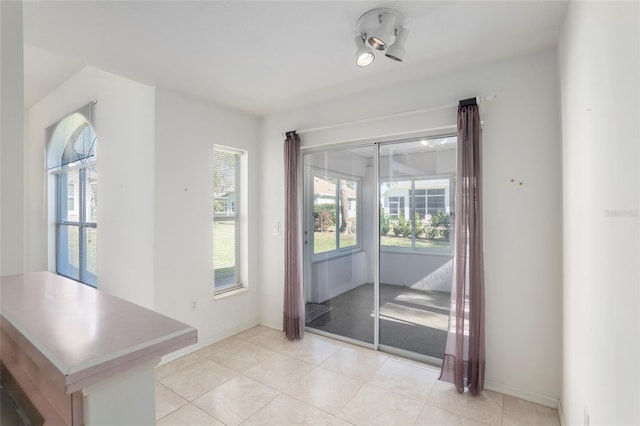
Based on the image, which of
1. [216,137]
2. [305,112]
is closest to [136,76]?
[216,137]

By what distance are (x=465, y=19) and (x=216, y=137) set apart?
262cm

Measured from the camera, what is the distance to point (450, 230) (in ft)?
9.02

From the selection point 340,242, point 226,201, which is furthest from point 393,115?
point 226,201

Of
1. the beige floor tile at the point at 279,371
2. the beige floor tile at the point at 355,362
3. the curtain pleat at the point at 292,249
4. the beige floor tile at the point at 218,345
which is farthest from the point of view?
the curtain pleat at the point at 292,249

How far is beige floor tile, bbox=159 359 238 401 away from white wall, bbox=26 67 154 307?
0.74 meters

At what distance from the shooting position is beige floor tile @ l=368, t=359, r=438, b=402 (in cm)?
248

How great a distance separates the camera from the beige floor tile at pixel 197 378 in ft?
8.18

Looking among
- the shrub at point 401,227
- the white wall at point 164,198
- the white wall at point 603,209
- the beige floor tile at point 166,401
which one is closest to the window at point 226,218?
the white wall at point 164,198

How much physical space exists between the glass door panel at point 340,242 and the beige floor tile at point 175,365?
1.30 m

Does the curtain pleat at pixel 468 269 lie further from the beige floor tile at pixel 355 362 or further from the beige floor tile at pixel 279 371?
the beige floor tile at pixel 279 371

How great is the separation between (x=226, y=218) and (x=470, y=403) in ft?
9.85

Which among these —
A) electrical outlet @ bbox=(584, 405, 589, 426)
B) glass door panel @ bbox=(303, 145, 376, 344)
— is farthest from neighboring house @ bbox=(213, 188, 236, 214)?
electrical outlet @ bbox=(584, 405, 589, 426)

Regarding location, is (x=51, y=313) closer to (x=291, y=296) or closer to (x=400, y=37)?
(x=400, y=37)

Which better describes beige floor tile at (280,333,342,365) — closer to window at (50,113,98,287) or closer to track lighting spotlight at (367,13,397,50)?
window at (50,113,98,287)
